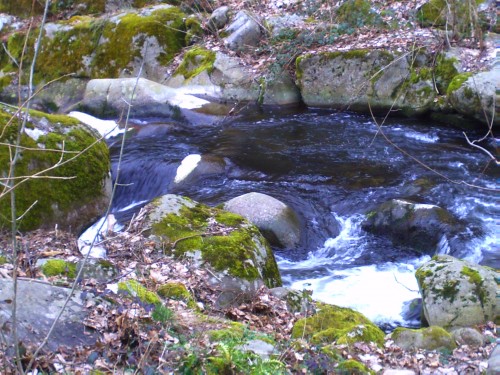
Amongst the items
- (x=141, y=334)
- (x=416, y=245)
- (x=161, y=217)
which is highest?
(x=141, y=334)

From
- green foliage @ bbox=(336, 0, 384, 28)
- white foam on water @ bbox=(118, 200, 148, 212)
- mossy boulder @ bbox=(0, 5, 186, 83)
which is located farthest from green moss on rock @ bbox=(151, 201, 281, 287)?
mossy boulder @ bbox=(0, 5, 186, 83)

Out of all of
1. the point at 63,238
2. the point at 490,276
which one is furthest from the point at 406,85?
the point at 63,238

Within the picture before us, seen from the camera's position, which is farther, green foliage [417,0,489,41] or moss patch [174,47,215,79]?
→ moss patch [174,47,215,79]

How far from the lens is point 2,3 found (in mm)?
18703

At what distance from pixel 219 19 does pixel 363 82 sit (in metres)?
4.61

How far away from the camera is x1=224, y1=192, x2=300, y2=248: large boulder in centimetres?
737

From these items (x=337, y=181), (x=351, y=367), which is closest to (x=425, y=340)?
(x=351, y=367)

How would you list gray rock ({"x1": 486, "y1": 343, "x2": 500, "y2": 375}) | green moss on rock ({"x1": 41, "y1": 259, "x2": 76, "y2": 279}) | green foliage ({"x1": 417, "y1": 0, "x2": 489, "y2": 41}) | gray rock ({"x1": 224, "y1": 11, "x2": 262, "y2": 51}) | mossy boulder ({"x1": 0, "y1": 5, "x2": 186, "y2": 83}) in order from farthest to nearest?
mossy boulder ({"x1": 0, "y1": 5, "x2": 186, "y2": 83}), gray rock ({"x1": 224, "y1": 11, "x2": 262, "y2": 51}), green foliage ({"x1": 417, "y1": 0, "x2": 489, "y2": 41}), green moss on rock ({"x1": 41, "y1": 259, "x2": 76, "y2": 279}), gray rock ({"x1": 486, "y1": 343, "x2": 500, "y2": 375})

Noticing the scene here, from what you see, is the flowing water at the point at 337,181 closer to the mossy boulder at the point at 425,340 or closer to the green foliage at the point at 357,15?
the mossy boulder at the point at 425,340

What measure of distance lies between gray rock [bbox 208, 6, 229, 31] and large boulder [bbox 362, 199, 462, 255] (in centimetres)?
832

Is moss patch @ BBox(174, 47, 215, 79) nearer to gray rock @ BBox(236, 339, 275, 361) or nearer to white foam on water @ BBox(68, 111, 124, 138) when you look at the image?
white foam on water @ BBox(68, 111, 124, 138)

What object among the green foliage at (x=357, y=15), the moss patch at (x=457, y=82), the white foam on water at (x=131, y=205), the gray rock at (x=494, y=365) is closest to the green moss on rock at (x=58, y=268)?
the gray rock at (x=494, y=365)

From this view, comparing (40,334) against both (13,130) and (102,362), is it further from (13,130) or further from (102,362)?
(13,130)

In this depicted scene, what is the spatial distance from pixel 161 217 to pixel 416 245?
11.1 ft
